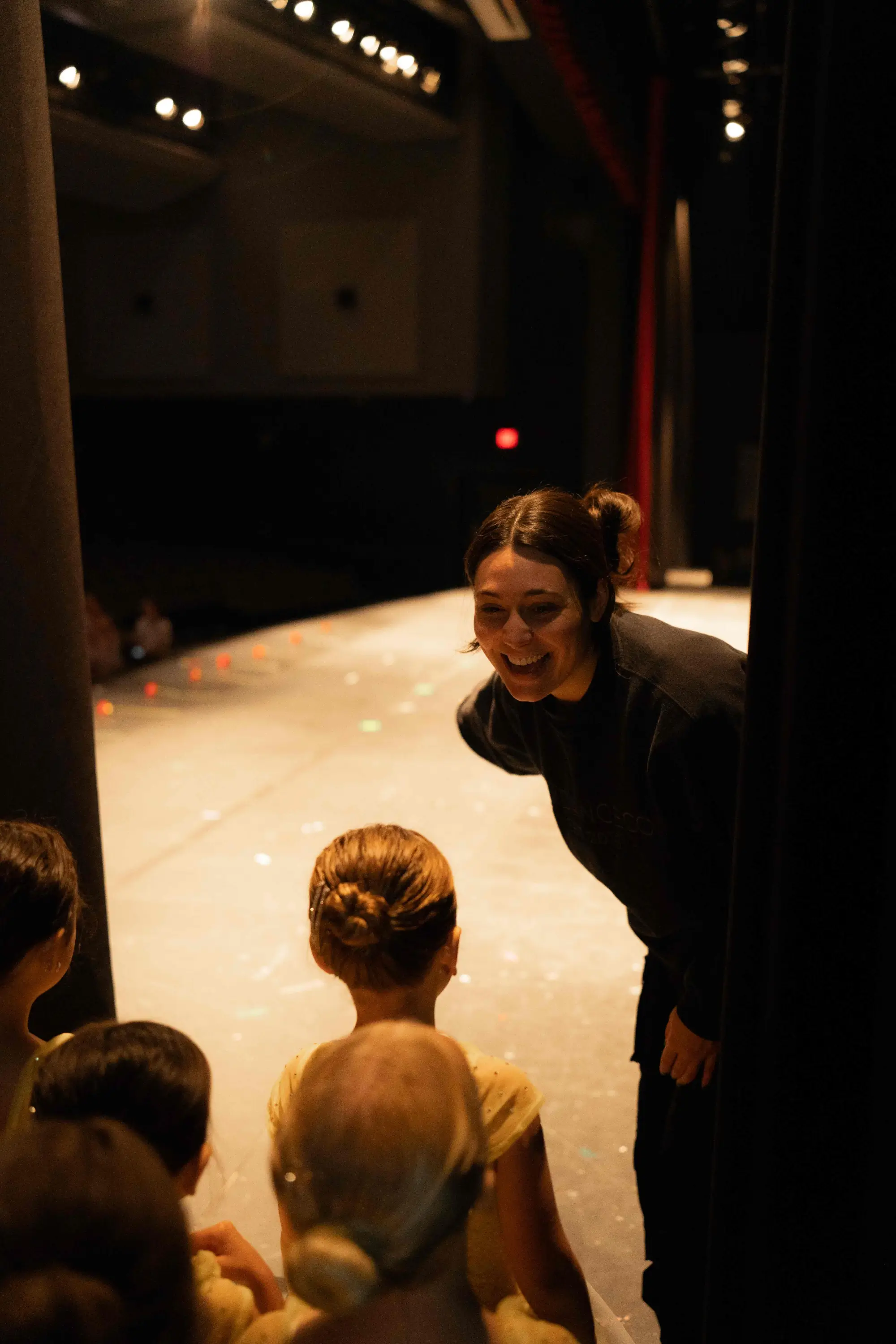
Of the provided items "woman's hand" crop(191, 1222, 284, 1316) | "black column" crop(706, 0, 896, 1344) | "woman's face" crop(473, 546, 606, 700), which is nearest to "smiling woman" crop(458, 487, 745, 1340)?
"woman's face" crop(473, 546, 606, 700)

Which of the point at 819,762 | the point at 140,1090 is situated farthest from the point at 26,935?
the point at 819,762

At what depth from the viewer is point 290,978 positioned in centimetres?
286

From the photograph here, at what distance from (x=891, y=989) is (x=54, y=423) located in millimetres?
1460

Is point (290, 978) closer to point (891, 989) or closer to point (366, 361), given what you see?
point (891, 989)

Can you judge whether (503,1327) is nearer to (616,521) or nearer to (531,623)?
(531,623)

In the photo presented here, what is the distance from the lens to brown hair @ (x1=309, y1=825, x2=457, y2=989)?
1296 mm

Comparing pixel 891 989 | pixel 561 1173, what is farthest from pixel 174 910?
pixel 891 989

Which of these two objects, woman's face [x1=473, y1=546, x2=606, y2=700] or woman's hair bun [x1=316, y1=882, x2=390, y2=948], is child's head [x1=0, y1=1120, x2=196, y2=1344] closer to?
woman's hair bun [x1=316, y1=882, x2=390, y2=948]

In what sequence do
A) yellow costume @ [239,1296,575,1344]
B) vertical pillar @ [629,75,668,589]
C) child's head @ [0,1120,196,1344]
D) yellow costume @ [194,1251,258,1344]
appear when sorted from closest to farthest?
child's head @ [0,1120,196,1344], yellow costume @ [239,1296,575,1344], yellow costume @ [194,1251,258,1344], vertical pillar @ [629,75,668,589]

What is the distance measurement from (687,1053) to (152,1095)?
72cm

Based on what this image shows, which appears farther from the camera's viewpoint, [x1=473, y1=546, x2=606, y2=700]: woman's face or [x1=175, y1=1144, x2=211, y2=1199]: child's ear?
[x1=473, y1=546, x2=606, y2=700]: woman's face

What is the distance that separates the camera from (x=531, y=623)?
147 cm

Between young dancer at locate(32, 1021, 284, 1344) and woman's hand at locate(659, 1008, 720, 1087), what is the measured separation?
0.62 meters

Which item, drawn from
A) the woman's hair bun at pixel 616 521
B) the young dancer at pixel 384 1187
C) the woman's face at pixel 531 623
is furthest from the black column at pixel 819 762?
the woman's hair bun at pixel 616 521
